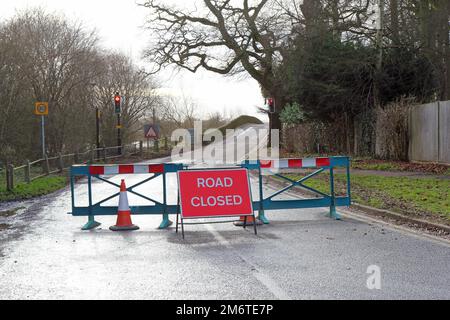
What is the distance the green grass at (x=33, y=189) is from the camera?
53.1ft

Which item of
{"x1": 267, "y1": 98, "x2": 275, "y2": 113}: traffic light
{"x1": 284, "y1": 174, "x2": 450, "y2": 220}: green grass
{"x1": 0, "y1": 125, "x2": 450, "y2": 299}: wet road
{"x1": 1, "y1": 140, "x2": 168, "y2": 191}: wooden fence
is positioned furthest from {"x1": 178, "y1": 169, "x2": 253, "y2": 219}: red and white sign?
{"x1": 267, "y1": 98, "x2": 275, "y2": 113}: traffic light

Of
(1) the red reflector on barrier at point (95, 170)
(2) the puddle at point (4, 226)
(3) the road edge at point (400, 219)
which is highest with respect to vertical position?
(1) the red reflector on barrier at point (95, 170)

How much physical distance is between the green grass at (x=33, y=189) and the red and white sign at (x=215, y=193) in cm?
776

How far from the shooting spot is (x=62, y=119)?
30.9 meters

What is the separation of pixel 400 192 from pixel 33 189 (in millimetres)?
10720

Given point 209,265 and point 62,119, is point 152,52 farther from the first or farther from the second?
point 209,265

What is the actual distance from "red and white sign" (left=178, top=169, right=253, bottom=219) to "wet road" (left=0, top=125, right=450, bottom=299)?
15.5 inches

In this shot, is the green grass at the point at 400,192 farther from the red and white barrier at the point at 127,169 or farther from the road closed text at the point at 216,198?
the red and white barrier at the point at 127,169

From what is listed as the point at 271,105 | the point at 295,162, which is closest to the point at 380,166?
the point at 295,162

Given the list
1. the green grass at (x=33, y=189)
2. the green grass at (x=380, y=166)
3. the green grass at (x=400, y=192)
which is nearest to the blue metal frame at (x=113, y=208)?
the green grass at (x=400, y=192)

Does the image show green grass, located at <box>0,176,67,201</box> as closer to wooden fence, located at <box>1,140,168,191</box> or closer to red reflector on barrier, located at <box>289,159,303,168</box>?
wooden fence, located at <box>1,140,168,191</box>

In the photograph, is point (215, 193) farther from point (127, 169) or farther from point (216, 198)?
point (127, 169)

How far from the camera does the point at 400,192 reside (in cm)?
1402
